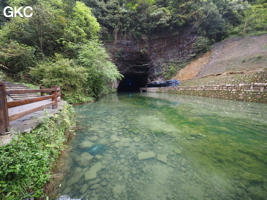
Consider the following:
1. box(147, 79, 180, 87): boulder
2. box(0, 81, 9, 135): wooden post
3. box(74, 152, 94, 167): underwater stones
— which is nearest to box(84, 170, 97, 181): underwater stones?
box(74, 152, 94, 167): underwater stones

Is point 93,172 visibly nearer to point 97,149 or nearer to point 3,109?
point 97,149

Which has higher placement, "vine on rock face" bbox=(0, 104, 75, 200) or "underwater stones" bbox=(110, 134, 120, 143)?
"vine on rock face" bbox=(0, 104, 75, 200)

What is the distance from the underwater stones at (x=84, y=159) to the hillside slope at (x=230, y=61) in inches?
435

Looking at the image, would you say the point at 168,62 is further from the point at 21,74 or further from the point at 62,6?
the point at 21,74

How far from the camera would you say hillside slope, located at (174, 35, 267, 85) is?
1190 cm

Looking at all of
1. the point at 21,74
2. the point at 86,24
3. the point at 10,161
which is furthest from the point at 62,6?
the point at 10,161

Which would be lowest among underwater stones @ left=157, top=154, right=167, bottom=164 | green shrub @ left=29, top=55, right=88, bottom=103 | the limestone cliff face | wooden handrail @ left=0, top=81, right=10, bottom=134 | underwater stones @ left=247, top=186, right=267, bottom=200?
underwater stones @ left=157, top=154, right=167, bottom=164

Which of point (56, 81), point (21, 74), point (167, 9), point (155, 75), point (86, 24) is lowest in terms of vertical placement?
point (56, 81)

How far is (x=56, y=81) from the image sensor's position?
684 centimetres

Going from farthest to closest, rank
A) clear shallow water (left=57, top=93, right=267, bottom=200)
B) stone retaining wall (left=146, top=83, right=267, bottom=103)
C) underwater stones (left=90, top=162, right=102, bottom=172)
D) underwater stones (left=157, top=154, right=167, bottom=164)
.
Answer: stone retaining wall (left=146, top=83, right=267, bottom=103), underwater stones (left=157, top=154, right=167, bottom=164), underwater stones (left=90, top=162, right=102, bottom=172), clear shallow water (left=57, top=93, right=267, bottom=200)

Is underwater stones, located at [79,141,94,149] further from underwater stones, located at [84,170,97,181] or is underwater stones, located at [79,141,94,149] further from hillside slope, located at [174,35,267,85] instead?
hillside slope, located at [174,35,267,85]

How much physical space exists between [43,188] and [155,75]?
2392cm

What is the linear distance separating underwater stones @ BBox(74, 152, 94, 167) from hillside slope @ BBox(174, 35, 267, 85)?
11051 millimetres

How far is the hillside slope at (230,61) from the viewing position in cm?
1190
